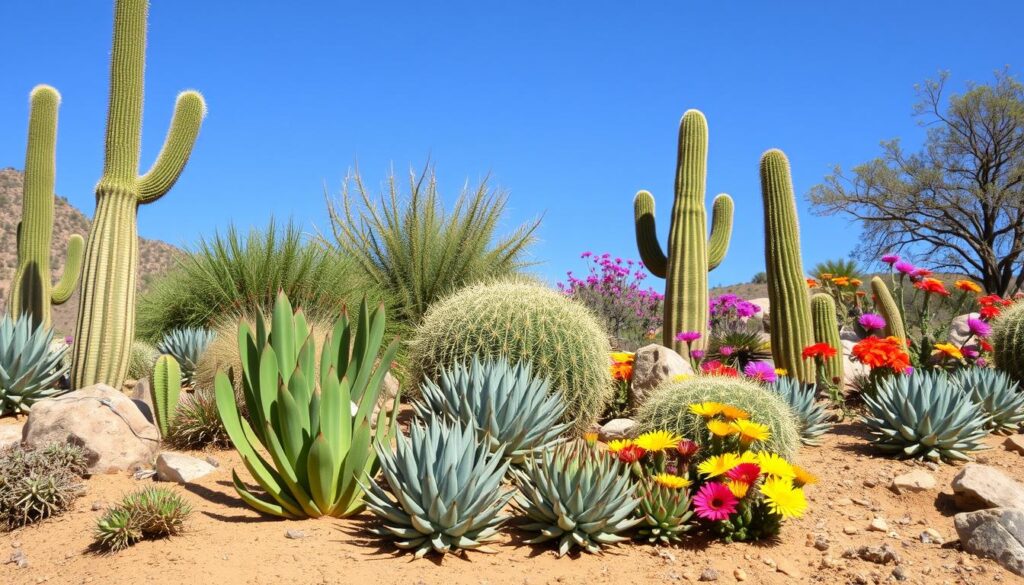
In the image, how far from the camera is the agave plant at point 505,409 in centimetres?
470

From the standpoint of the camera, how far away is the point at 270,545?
375 cm

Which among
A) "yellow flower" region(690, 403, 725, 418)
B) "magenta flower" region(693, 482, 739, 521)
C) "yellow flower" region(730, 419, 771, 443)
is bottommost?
"magenta flower" region(693, 482, 739, 521)

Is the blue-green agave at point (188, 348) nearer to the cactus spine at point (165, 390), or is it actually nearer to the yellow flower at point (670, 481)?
the cactus spine at point (165, 390)

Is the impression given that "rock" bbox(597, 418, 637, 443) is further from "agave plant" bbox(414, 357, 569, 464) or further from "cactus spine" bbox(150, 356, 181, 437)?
"cactus spine" bbox(150, 356, 181, 437)

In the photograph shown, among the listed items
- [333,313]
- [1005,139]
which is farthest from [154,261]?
[1005,139]

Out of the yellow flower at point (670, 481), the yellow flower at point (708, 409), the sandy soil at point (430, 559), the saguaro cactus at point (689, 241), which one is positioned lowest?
the sandy soil at point (430, 559)

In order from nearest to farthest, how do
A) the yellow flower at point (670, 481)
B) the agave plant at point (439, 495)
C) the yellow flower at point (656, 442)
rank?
the agave plant at point (439, 495) < the yellow flower at point (670, 481) < the yellow flower at point (656, 442)

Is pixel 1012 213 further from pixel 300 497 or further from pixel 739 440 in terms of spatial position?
pixel 300 497

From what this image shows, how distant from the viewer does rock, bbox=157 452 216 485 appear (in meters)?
5.01

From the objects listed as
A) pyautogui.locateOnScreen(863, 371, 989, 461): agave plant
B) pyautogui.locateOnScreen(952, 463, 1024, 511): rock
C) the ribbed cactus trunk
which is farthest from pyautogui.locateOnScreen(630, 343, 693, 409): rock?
pyautogui.locateOnScreen(952, 463, 1024, 511): rock

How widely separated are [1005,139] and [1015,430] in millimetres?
18900

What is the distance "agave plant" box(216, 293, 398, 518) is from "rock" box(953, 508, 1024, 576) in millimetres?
3116

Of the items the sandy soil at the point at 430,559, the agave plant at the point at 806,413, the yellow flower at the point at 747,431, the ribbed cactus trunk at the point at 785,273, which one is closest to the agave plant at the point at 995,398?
the agave plant at the point at 806,413

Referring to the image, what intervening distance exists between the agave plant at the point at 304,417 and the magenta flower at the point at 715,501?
5.26ft
